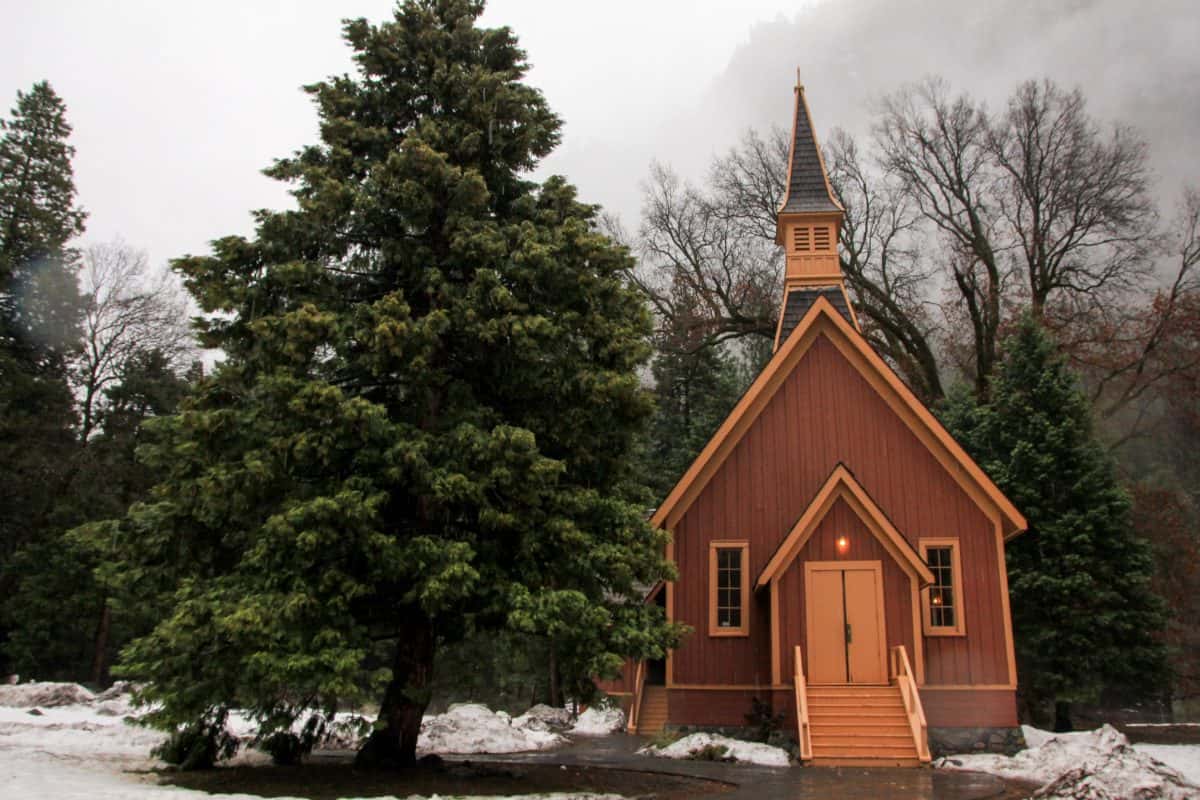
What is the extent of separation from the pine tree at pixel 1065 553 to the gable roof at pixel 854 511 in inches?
296

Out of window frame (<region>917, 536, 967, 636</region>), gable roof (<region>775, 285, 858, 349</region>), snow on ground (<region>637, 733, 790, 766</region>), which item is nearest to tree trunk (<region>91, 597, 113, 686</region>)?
snow on ground (<region>637, 733, 790, 766</region>)

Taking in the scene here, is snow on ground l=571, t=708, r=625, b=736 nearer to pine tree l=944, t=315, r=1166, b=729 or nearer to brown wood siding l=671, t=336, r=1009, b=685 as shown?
brown wood siding l=671, t=336, r=1009, b=685

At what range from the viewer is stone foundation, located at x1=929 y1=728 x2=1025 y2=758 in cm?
1554

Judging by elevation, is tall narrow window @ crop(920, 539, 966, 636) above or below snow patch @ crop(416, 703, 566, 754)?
above

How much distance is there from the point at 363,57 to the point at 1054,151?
26.2m

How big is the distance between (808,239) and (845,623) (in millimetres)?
9023

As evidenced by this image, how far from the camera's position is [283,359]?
1105 centimetres

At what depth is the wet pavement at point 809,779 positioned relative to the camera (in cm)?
1034

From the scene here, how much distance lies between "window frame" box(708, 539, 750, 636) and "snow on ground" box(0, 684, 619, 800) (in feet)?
13.9

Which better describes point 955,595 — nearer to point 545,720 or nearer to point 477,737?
point 477,737

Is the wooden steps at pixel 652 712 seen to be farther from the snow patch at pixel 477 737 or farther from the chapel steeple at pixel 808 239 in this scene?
the chapel steeple at pixel 808 239

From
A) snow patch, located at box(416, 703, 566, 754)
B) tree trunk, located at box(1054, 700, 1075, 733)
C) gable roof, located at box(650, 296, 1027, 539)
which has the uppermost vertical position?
gable roof, located at box(650, 296, 1027, 539)

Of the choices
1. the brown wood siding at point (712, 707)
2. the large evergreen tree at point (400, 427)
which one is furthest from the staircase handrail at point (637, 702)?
the large evergreen tree at point (400, 427)

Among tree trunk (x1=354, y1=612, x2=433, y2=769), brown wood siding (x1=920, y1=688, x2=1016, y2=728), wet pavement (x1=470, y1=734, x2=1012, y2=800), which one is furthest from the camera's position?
brown wood siding (x1=920, y1=688, x2=1016, y2=728)
